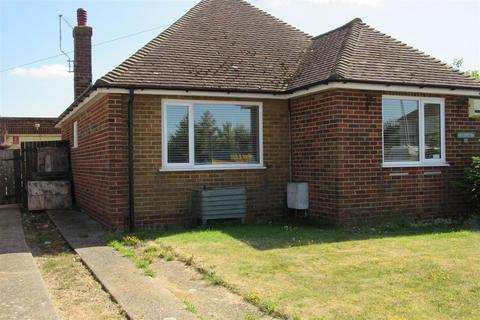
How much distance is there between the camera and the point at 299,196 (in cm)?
1057

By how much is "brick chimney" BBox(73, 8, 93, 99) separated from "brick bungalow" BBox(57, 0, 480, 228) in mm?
3752

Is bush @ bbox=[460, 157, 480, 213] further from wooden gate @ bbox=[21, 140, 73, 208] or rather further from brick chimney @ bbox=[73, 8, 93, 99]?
brick chimney @ bbox=[73, 8, 93, 99]

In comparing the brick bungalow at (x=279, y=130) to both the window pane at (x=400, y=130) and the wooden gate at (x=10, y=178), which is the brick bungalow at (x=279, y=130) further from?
the wooden gate at (x=10, y=178)

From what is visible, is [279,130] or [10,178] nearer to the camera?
[279,130]

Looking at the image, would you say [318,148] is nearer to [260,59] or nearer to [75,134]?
[260,59]

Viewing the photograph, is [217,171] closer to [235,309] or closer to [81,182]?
[81,182]

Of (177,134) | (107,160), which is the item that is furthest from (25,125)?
(177,134)

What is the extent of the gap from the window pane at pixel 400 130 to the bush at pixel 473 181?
3.77 feet

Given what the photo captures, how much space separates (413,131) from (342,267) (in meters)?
5.23

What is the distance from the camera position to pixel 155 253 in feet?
25.4

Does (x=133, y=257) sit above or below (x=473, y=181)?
below

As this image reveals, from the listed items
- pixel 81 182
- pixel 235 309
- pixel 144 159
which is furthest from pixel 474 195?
pixel 81 182

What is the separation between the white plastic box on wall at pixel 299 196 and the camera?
1059 centimetres

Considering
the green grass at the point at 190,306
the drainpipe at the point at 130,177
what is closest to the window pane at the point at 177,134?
the drainpipe at the point at 130,177
